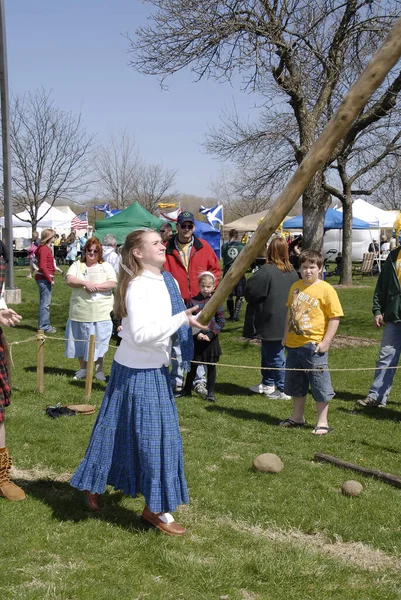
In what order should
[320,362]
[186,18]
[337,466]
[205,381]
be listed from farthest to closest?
[186,18] < [205,381] < [320,362] < [337,466]

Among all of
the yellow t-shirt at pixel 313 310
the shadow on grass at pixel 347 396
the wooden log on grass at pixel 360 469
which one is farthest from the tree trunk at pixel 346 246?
the wooden log on grass at pixel 360 469

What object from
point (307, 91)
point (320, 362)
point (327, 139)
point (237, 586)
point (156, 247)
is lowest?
point (237, 586)

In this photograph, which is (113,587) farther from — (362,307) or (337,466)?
(362,307)

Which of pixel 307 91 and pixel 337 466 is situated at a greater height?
pixel 307 91

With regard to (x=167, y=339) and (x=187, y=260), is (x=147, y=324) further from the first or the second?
(x=187, y=260)

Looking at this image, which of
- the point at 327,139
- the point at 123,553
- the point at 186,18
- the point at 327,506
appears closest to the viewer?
the point at 327,139

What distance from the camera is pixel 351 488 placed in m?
5.08

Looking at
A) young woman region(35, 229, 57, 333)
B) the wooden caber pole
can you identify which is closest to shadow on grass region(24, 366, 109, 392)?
young woman region(35, 229, 57, 333)

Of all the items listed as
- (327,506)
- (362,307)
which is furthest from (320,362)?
(362,307)

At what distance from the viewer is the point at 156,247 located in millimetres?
4289

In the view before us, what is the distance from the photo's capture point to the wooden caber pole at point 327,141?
3180 millimetres

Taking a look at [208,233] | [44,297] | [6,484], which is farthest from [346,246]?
[6,484]

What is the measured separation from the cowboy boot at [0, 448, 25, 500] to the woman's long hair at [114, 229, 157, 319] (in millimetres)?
1455

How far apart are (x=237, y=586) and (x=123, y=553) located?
757 mm
